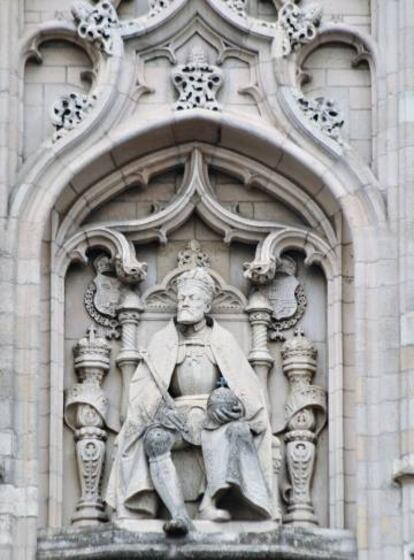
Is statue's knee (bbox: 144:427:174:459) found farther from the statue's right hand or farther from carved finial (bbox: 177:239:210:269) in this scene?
carved finial (bbox: 177:239:210:269)

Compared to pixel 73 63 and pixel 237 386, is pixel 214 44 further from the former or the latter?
pixel 237 386

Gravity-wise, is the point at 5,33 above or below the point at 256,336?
above

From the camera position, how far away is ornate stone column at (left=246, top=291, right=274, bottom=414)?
2681 cm

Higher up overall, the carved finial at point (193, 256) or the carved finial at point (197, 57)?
the carved finial at point (197, 57)

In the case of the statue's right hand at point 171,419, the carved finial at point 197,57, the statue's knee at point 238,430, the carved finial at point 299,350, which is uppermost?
the carved finial at point 197,57

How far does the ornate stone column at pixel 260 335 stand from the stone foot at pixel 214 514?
1.11 m

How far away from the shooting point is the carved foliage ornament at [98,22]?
26969 mm

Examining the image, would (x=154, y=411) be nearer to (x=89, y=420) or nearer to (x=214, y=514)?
(x=89, y=420)

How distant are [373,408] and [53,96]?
3588mm

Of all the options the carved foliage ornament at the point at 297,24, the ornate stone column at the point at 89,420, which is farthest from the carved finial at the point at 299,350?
the carved foliage ornament at the point at 297,24

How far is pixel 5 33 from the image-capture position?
26891 millimetres

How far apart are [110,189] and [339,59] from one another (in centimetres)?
211

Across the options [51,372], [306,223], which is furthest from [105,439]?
[306,223]

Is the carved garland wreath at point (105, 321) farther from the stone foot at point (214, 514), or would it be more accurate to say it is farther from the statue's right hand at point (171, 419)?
the stone foot at point (214, 514)
